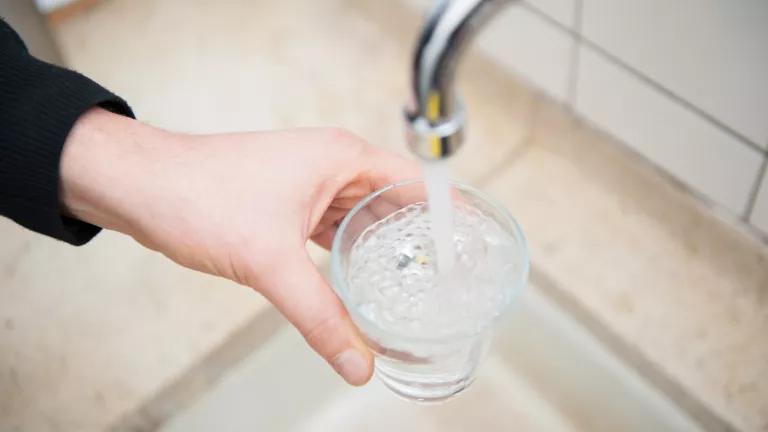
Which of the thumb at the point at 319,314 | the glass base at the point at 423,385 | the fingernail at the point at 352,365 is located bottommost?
the glass base at the point at 423,385

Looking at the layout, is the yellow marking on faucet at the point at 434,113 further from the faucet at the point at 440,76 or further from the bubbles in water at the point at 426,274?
the bubbles in water at the point at 426,274

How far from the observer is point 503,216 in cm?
46

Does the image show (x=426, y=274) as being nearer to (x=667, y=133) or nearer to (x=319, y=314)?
(x=319, y=314)

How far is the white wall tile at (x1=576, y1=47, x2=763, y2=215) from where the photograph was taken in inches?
23.2

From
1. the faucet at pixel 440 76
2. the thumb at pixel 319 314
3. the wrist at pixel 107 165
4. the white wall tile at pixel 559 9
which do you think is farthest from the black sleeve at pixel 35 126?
the white wall tile at pixel 559 9

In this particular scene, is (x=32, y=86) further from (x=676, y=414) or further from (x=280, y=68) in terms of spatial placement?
(x=676, y=414)

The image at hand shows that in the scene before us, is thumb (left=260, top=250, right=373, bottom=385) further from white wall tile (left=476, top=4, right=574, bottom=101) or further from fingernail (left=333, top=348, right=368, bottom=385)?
white wall tile (left=476, top=4, right=574, bottom=101)

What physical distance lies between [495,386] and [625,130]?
255 millimetres

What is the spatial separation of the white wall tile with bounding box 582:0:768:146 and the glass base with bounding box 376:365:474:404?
279mm

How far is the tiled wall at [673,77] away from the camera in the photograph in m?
0.53

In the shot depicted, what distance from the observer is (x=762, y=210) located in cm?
59

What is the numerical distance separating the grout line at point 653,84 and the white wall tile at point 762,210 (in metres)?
0.03

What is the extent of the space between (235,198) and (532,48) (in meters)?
0.37

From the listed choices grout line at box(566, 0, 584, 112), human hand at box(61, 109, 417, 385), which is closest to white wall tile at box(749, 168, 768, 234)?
grout line at box(566, 0, 584, 112)
